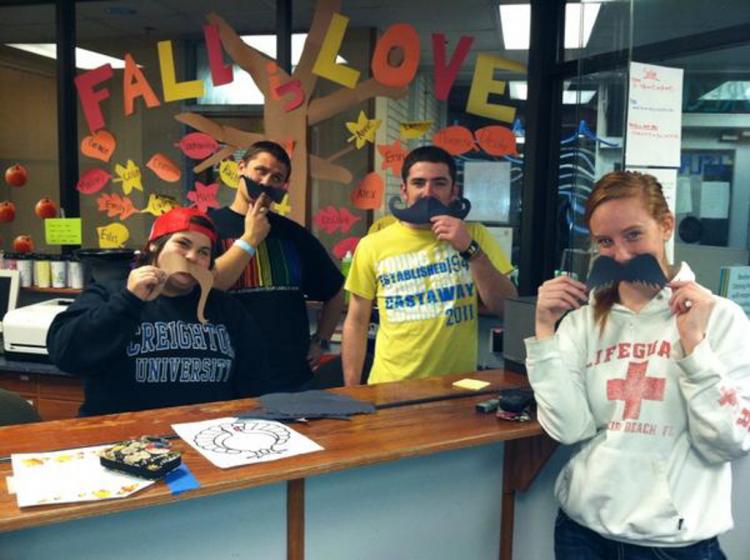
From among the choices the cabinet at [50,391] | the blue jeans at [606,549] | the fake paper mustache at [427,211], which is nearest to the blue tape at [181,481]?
the blue jeans at [606,549]

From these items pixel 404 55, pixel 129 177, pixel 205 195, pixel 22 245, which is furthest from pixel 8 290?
pixel 404 55

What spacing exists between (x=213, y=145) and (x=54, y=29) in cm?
138

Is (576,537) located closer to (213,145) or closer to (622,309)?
(622,309)

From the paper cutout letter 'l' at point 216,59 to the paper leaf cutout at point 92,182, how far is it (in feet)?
2.96

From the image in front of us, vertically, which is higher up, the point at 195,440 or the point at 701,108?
the point at 701,108

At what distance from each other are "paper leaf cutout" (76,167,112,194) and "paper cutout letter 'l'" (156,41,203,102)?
2.01 feet

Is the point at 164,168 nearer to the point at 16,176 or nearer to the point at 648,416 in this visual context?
the point at 16,176

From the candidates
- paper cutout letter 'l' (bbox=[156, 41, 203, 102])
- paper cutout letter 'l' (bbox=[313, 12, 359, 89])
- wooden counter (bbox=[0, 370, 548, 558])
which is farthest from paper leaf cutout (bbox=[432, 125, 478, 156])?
wooden counter (bbox=[0, 370, 548, 558])

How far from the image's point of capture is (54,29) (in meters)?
4.24

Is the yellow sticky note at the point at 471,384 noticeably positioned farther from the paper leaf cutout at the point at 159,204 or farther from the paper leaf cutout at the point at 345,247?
the paper leaf cutout at the point at 159,204

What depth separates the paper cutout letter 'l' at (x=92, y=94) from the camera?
4.07 metres

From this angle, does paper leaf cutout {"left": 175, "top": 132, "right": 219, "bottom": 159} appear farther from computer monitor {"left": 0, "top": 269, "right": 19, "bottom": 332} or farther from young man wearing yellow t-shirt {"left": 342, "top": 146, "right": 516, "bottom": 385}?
young man wearing yellow t-shirt {"left": 342, "top": 146, "right": 516, "bottom": 385}

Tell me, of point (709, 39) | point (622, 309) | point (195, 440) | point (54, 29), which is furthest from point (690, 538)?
point (54, 29)

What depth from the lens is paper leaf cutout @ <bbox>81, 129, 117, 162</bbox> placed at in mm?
4125
